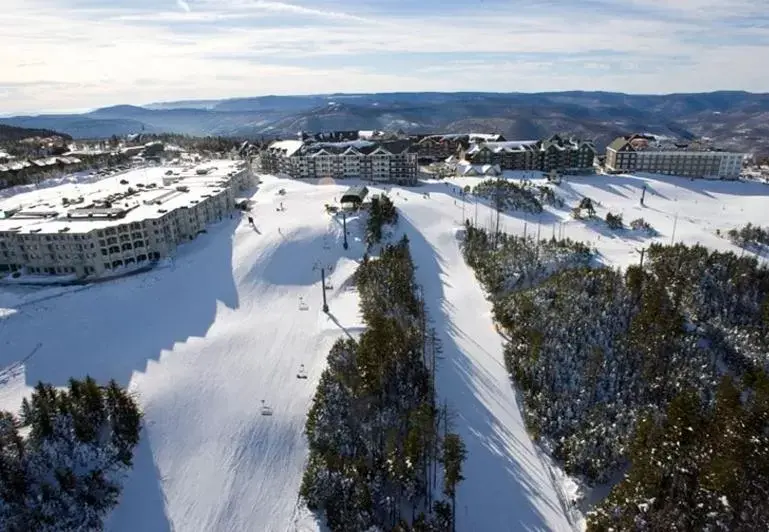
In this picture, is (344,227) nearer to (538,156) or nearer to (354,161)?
(354,161)

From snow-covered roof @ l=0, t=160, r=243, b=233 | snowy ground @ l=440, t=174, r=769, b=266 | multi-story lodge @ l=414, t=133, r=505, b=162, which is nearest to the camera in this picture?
snow-covered roof @ l=0, t=160, r=243, b=233

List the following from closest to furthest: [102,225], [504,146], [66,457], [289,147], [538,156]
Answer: [66,457] < [102,225] < [289,147] < [538,156] < [504,146]

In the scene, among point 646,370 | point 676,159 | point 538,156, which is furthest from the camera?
point 676,159

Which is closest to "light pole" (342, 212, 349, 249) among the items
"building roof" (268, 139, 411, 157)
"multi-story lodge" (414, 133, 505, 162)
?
"building roof" (268, 139, 411, 157)

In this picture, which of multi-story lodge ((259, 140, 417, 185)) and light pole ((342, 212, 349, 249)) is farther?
multi-story lodge ((259, 140, 417, 185))

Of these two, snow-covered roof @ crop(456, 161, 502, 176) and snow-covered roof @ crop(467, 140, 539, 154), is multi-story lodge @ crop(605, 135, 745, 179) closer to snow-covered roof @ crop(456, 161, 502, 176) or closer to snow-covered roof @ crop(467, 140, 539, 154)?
snow-covered roof @ crop(467, 140, 539, 154)

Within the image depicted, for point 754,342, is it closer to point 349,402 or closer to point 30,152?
point 349,402

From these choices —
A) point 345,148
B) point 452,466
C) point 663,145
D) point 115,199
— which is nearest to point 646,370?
point 452,466
